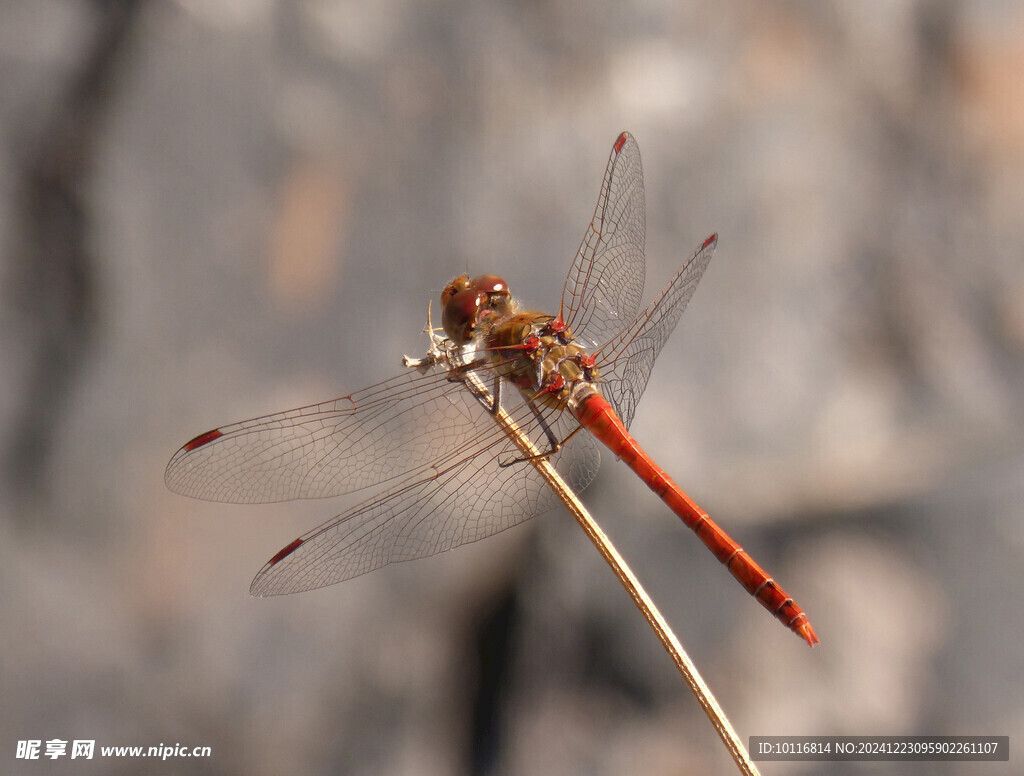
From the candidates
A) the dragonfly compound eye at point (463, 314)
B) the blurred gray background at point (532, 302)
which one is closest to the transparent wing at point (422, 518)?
the dragonfly compound eye at point (463, 314)

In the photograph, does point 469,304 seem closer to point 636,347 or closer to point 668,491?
point 636,347

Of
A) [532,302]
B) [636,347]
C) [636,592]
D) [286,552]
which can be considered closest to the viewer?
[636,592]

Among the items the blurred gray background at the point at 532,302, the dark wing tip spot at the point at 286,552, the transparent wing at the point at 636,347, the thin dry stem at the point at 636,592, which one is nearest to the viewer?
the thin dry stem at the point at 636,592

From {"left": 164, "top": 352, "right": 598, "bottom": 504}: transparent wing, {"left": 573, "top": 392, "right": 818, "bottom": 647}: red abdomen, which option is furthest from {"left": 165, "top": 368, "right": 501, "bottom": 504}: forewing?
{"left": 573, "top": 392, "right": 818, "bottom": 647}: red abdomen

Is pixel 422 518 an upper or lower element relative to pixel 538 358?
lower

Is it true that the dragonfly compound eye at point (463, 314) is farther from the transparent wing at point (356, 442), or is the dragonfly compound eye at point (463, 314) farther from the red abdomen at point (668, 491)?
the red abdomen at point (668, 491)

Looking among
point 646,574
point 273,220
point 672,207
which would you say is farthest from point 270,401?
point 672,207

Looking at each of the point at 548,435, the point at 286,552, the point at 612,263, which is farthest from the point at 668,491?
the point at 286,552

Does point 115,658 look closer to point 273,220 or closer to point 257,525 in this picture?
point 257,525
